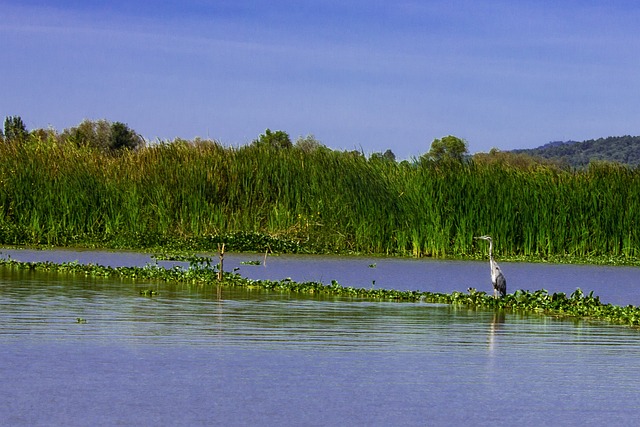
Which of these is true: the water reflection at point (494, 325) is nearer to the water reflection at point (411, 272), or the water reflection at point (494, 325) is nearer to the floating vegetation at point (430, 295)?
the floating vegetation at point (430, 295)

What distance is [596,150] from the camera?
170250mm

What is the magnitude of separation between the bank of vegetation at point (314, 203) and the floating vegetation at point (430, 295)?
7.60m

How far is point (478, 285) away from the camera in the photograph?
21594mm

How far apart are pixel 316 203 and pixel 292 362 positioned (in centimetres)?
1932

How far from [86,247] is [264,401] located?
20437 millimetres

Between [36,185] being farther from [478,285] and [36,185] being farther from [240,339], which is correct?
[240,339]

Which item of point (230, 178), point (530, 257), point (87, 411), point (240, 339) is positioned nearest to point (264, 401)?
point (87, 411)

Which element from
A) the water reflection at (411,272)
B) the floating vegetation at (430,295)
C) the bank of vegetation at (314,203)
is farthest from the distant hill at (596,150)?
the floating vegetation at (430,295)

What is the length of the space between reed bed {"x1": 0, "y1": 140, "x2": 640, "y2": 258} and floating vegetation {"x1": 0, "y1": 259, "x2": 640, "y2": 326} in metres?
7.83

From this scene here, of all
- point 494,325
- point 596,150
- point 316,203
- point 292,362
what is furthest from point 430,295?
point 596,150

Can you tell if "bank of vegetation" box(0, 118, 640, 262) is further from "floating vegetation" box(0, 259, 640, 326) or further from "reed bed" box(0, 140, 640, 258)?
"floating vegetation" box(0, 259, 640, 326)

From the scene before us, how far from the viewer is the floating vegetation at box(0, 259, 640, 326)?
55.3 ft

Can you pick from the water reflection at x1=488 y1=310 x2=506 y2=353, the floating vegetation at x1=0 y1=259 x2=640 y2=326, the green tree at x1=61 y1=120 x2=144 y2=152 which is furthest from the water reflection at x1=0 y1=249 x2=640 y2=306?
the green tree at x1=61 y1=120 x2=144 y2=152

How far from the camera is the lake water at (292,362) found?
9219mm
